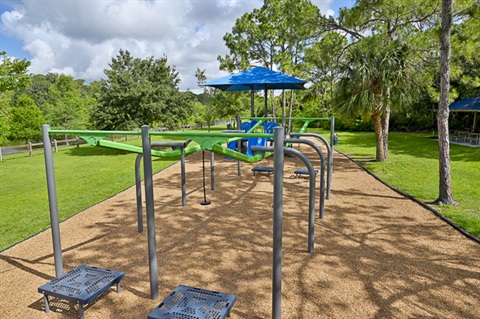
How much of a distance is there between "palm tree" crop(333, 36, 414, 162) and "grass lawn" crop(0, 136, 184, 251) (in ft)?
23.8

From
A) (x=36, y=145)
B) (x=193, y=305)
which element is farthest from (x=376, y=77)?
(x=36, y=145)

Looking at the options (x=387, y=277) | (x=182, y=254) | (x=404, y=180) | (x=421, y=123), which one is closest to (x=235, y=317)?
(x=182, y=254)

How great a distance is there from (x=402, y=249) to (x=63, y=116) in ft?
106

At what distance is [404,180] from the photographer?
865 cm

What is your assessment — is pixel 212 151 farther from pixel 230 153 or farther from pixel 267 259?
pixel 267 259

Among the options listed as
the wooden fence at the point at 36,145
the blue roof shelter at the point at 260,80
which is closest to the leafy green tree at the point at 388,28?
the blue roof shelter at the point at 260,80

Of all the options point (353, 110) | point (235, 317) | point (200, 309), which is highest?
point (353, 110)

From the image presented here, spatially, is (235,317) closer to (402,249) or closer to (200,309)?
(200,309)

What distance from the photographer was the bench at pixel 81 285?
2.84 meters

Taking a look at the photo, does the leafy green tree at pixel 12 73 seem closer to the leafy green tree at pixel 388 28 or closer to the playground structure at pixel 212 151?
the playground structure at pixel 212 151

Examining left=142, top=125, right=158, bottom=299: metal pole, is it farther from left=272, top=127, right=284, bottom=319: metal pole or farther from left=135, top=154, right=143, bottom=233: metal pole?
left=135, top=154, right=143, bottom=233: metal pole

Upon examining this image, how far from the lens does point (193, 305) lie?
2.78m

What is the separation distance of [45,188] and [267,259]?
7.43 m

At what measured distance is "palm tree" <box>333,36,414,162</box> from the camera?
9820 millimetres
